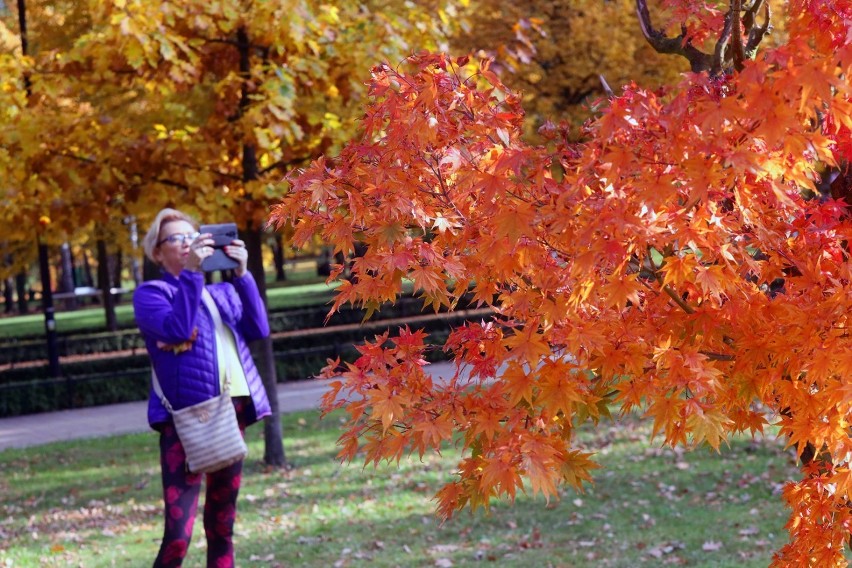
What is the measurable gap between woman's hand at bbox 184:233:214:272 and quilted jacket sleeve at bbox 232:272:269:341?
0.79 ft

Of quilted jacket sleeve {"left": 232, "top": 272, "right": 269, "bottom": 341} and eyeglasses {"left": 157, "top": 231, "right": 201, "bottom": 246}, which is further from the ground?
eyeglasses {"left": 157, "top": 231, "right": 201, "bottom": 246}

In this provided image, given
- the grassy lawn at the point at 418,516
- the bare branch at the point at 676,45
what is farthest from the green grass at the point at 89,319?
the bare branch at the point at 676,45

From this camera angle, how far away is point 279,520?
22.1ft

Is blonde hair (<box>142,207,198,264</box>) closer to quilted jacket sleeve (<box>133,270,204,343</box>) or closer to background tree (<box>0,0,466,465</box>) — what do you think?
quilted jacket sleeve (<box>133,270,204,343</box>)

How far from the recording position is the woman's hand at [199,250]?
4184mm

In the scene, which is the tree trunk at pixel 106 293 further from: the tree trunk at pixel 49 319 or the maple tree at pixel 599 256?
the maple tree at pixel 599 256

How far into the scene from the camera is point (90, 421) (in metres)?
12.0

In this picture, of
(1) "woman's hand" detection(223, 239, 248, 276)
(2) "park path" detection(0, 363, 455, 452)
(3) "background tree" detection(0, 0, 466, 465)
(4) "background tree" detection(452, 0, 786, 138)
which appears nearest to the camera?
(1) "woman's hand" detection(223, 239, 248, 276)

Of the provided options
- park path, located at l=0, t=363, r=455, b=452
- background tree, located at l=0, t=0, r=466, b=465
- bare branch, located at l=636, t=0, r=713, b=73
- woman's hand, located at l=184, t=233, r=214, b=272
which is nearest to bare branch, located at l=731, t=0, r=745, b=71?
bare branch, located at l=636, t=0, r=713, b=73

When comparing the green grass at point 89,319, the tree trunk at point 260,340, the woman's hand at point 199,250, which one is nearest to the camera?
the woman's hand at point 199,250

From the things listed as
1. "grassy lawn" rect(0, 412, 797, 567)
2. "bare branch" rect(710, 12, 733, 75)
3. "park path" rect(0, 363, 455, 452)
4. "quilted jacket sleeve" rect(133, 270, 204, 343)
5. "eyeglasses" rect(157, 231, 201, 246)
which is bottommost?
"park path" rect(0, 363, 455, 452)

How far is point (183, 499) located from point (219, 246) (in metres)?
1.07

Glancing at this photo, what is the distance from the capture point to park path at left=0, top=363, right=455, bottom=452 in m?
11.0

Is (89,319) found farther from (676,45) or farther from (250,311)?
(676,45)
